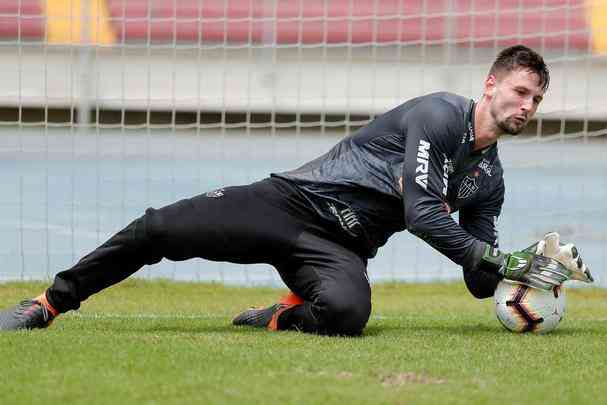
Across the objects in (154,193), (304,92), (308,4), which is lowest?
(154,193)

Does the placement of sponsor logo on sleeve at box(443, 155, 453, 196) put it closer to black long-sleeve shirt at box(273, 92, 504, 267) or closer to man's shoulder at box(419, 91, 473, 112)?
black long-sleeve shirt at box(273, 92, 504, 267)

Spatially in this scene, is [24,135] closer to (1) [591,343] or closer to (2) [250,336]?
(2) [250,336]

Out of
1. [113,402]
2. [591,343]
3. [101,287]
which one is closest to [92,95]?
[101,287]

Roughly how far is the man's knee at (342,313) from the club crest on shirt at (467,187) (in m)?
0.71

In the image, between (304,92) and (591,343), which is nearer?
(591,343)

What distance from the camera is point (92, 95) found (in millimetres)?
9305

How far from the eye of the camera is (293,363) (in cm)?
457

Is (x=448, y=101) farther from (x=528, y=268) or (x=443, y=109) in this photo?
(x=528, y=268)

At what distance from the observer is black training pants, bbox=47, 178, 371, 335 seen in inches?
215

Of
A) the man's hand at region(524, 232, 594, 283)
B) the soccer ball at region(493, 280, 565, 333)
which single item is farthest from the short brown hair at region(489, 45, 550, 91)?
the soccer ball at region(493, 280, 565, 333)

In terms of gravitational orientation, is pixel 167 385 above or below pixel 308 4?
below

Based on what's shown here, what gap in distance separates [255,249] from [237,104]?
441 cm

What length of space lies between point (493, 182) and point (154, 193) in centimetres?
404

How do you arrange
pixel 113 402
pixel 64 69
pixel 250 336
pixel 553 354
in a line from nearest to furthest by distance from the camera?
1. pixel 113 402
2. pixel 553 354
3. pixel 250 336
4. pixel 64 69
